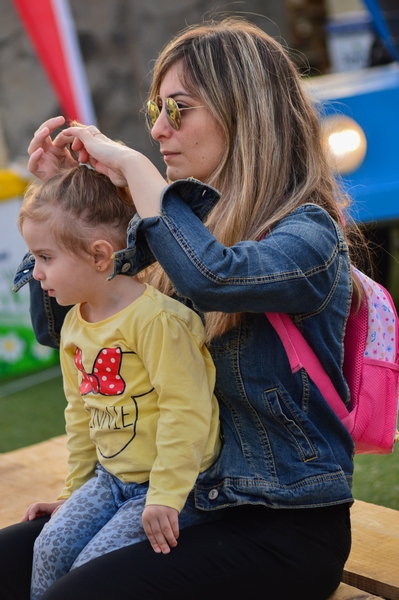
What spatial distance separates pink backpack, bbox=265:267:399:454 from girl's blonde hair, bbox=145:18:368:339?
0.21 m

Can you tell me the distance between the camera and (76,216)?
1.59 m

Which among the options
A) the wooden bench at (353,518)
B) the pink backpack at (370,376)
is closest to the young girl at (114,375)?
the pink backpack at (370,376)

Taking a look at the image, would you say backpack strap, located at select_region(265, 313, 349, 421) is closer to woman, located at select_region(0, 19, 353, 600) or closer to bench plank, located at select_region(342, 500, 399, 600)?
woman, located at select_region(0, 19, 353, 600)

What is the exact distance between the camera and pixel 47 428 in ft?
12.9

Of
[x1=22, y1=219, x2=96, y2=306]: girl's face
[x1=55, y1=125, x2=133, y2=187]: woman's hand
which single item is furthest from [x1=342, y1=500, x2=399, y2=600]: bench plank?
[x1=55, y1=125, x2=133, y2=187]: woman's hand

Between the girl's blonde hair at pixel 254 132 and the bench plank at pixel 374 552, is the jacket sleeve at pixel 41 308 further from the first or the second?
the bench plank at pixel 374 552

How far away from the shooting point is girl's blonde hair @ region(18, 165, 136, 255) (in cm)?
159

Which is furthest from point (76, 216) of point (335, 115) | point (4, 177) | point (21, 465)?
point (4, 177)

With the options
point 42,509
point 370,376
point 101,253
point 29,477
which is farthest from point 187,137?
point 29,477

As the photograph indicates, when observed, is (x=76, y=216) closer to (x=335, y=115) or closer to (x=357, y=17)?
(x=335, y=115)

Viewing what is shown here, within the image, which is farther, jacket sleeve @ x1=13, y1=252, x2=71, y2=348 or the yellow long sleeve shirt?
jacket sleeve @ x1=13, y1=252, x2=71, y2=348

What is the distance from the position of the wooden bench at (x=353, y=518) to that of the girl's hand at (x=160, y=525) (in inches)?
16.8

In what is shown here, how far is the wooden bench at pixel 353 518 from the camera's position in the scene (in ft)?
5.54

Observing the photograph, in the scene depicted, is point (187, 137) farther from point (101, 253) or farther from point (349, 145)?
point (349, 145)
